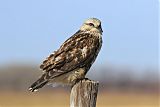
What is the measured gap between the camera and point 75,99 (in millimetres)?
6992

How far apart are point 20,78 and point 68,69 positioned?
174ft

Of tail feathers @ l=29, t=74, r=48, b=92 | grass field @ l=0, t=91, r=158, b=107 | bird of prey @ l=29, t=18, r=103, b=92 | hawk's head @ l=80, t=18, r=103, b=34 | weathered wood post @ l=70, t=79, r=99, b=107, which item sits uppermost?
grass field @ l=0, t=91, r=158, b=107

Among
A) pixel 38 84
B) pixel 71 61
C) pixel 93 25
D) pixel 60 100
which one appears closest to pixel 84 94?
pixel 38 84

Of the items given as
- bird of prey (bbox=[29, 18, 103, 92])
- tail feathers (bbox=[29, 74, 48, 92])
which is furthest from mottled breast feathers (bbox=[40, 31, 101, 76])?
tail feathers (bbox=[29, 74, 48, 92])

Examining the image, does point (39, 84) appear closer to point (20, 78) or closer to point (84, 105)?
point (84, 105)

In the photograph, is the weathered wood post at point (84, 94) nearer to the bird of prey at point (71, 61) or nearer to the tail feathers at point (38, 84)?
the tail feathers at point (38, 84)

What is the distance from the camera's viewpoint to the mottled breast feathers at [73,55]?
27.6ft

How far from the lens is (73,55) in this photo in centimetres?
853

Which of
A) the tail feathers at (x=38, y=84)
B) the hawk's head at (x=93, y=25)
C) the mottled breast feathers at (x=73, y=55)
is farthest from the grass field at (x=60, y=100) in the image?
the tail feathers at (x=38, y=84)

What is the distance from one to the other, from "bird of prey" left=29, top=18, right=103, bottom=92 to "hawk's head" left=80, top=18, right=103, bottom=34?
0.21 metres

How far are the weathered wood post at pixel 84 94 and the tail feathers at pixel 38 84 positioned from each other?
35.0 inches

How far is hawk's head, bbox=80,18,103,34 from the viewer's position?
9305mm

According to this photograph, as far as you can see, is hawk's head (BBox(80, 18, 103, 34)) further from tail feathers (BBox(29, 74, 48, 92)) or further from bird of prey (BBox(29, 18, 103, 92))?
tail feathers (BBox(29, 74, 48, 92))

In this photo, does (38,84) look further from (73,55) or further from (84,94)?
(84,94)
